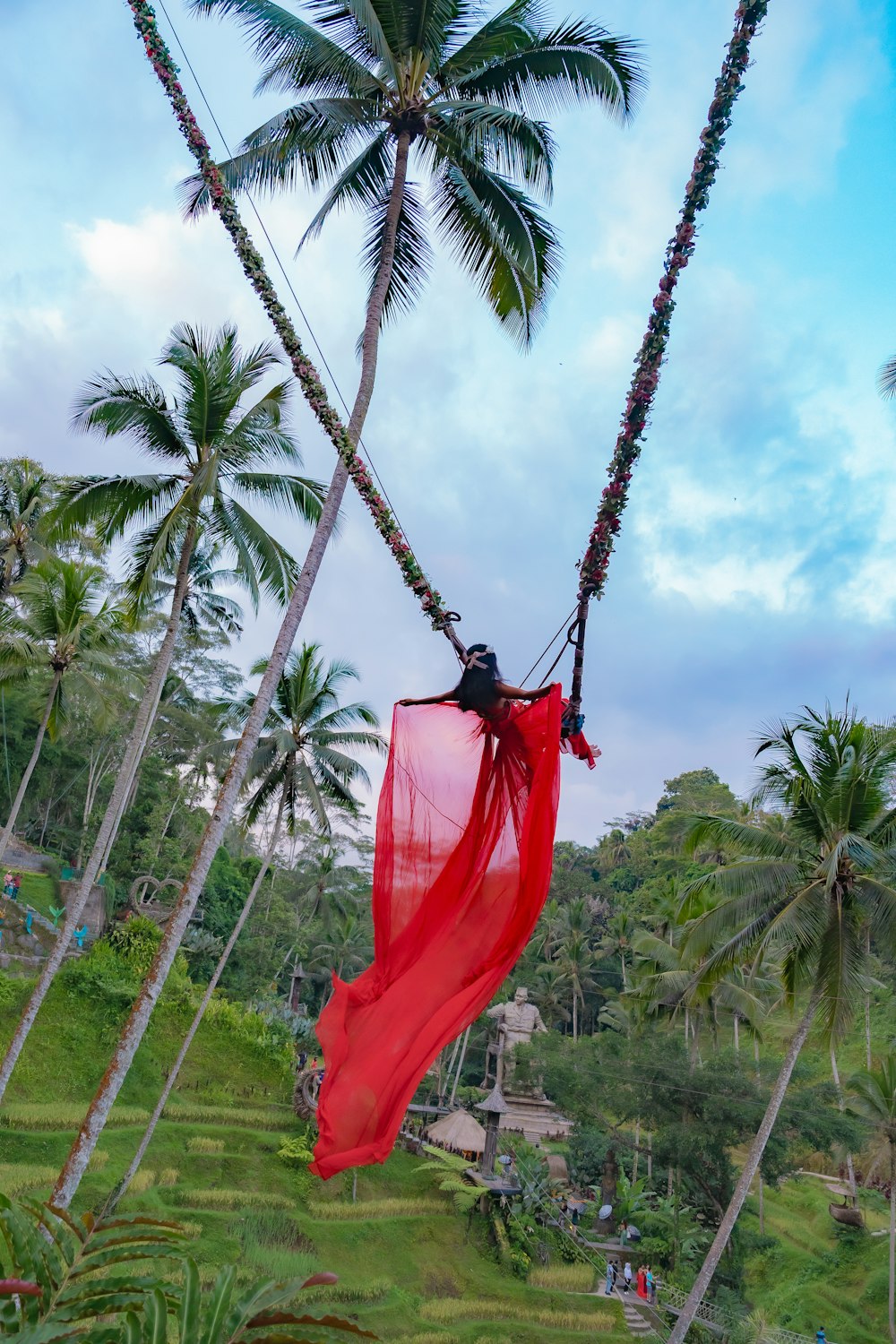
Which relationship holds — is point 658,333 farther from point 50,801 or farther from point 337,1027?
point 50,801

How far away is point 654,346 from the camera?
3.45 meters

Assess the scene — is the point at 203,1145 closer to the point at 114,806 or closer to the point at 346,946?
the point at 114,806

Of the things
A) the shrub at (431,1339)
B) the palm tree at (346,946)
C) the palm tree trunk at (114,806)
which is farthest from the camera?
the palm tree at (346,946)

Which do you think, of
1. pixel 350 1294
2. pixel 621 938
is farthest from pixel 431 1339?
pixel 621 938

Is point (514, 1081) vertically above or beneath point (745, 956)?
beneath

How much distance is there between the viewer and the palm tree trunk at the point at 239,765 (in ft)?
18.3

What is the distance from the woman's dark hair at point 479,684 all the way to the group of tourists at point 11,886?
18.6 metres

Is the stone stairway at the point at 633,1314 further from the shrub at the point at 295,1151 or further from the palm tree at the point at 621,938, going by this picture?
the palm tree at the point at 621,938

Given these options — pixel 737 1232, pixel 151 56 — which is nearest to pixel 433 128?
pixel 151 56

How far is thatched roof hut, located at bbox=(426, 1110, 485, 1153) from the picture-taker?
15.2m

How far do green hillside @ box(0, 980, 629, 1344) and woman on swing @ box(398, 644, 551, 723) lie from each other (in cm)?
973

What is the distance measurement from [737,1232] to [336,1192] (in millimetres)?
7121

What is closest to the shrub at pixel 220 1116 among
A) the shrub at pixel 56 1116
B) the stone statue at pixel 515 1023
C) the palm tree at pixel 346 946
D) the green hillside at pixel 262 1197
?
the green hillside at pixel 262 1197

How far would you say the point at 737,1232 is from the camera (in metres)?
15.3
